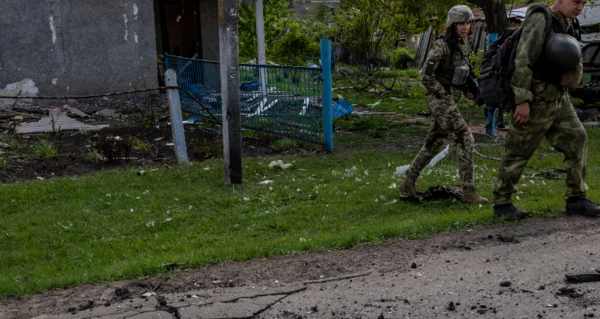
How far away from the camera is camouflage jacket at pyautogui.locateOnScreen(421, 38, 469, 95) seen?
6.84 m

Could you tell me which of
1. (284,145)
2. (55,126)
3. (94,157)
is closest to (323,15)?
(55,126)

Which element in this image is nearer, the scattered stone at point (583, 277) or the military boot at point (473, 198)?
the scattered stone at point (583, 277)

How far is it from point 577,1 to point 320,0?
119 ft

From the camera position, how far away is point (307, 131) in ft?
35.4

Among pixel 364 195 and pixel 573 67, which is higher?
pixel 573 67

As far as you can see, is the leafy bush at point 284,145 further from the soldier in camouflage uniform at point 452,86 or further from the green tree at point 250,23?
the green tree at point 250,23

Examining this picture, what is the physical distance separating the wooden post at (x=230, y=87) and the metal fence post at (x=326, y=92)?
6.71ft

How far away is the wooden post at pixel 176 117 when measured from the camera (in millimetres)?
9922

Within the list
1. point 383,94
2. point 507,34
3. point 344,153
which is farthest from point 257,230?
point 383,94

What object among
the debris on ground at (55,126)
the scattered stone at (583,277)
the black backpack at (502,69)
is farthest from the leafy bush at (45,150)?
the scattered stone at (583,277)

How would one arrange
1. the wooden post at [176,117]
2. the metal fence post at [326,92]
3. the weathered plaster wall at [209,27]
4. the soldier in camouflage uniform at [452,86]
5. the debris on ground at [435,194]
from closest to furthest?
the soldier in camouflage uniform at [452,86], the debris on ground at [435,194], the wooden post at [176,117], the metal fence post at [326,92], the weathered plaster wall at [209,27]

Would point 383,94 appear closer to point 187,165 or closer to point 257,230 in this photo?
point 187,165

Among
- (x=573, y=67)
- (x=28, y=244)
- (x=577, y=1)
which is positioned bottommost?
(x=28, y=244)

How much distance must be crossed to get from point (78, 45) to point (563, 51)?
1166 cm
